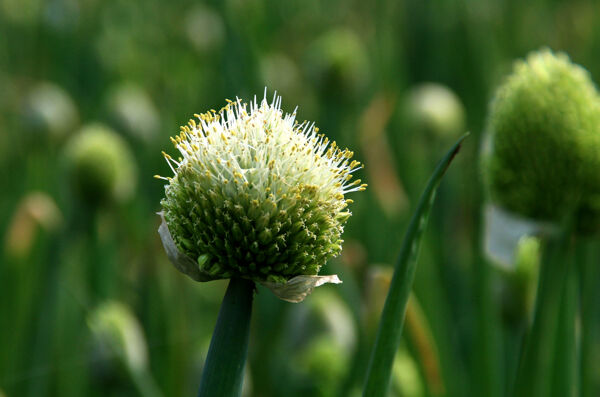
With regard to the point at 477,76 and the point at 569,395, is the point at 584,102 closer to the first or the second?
the point at 569,395

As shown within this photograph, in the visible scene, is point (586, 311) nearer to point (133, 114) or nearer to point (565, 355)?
point (565, 355)

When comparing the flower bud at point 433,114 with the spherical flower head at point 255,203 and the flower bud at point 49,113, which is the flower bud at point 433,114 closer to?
the flower bud at point 49,113

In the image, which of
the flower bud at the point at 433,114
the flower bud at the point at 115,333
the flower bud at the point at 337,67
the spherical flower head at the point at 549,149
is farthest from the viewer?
the flower bud at the point at 337,67

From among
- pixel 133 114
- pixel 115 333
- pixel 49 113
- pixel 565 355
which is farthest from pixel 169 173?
pixel 565 355

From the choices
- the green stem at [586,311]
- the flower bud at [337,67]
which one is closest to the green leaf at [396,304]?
the green stem at [586,311]

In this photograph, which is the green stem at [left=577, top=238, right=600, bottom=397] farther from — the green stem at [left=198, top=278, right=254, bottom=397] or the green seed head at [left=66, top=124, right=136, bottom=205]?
the green seed head at [left=66, top=124, right=136, bottom=205]

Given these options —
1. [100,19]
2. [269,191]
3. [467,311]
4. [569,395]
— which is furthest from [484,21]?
[269,191]
